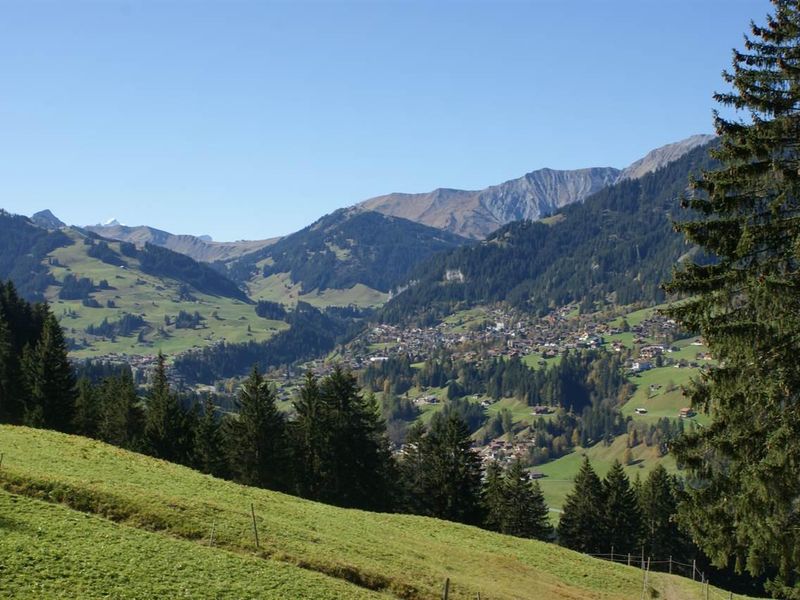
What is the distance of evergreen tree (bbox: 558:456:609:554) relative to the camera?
309 feet

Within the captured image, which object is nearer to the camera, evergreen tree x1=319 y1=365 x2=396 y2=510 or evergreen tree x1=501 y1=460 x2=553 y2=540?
evergreen tree x1=319 y1=365 x2=396 y2=510

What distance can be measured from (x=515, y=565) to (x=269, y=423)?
121ft

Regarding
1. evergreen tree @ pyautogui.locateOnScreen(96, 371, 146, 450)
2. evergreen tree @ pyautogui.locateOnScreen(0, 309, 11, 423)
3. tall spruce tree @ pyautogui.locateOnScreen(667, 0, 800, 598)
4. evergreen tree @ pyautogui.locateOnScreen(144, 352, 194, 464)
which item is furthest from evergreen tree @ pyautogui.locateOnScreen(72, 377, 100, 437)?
tall spruce tree @ pyautogui.locateOnScreen(667, 0, 800, 598)

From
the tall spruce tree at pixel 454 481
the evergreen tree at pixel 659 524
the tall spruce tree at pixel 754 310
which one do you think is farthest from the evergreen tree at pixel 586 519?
the tall spruce tree at pixel 754 310

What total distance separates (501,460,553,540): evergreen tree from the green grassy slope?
63639 mm

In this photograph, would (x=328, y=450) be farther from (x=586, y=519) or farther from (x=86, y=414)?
(x=586, y=519)

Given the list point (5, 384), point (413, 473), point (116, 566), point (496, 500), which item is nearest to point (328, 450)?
point (413, 473)

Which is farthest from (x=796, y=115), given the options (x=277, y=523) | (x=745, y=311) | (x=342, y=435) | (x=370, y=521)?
(x=342, y=435)

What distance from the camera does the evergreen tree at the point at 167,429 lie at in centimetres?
8225

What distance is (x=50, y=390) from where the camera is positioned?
85.1 meters

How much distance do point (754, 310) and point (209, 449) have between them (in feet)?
217

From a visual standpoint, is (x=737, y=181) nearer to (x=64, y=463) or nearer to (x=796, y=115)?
(x=796, y=115)

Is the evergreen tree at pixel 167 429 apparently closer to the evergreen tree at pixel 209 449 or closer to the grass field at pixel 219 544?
the evergreen tree at pixel 209 449

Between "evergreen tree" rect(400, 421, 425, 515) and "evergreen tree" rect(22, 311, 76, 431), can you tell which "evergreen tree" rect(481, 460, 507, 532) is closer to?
"evergreen tree" rect(400, 421, 425, 515)
